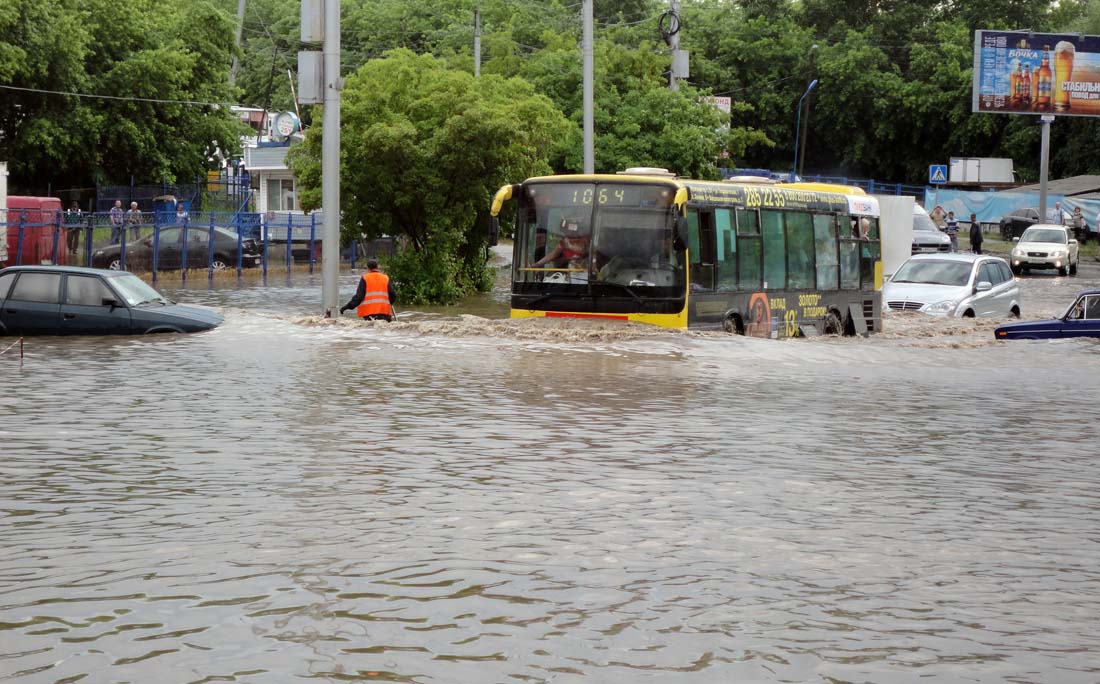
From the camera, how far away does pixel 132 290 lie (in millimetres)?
21156

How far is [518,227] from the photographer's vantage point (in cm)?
2131

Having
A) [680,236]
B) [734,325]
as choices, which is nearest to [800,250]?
[734,325]

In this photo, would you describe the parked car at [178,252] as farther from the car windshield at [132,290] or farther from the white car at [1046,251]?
the white car at [1046,251]

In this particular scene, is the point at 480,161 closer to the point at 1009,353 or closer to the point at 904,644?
the point at 1009,353

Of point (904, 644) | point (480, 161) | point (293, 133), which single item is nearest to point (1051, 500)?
point (904, 644)

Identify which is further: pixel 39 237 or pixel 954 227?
pixel 954 227

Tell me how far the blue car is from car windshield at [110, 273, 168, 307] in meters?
12.2

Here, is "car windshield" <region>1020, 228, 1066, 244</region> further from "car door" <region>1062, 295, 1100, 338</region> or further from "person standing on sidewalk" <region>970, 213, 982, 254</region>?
"car door" <region>1062, 295, 1100, 338</region>

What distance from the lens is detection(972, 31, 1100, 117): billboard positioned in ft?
189

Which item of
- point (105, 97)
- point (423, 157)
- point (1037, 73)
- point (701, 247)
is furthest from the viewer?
point (1037, 73)

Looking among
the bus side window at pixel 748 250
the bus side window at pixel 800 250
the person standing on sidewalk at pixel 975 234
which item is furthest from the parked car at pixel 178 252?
the person standing on sidewalk at pixel 975 234

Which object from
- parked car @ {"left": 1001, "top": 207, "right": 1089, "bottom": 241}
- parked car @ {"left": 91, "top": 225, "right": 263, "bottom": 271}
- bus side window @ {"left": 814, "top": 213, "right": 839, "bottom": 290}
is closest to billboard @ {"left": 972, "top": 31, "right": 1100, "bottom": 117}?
parked car @ {"left": 1001, "top": 207, "right": 1089, "bottom": 241}

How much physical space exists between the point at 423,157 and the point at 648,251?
1214 centimetres

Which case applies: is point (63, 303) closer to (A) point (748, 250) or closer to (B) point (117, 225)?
(A) point (748, 250)
